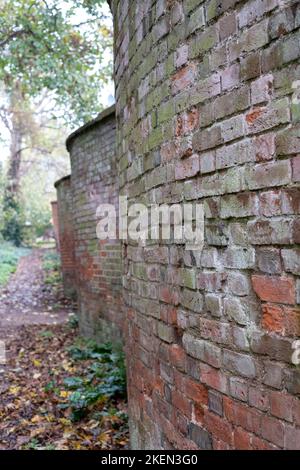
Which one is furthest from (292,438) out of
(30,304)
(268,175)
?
(30,304)

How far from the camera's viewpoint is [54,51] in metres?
9.89

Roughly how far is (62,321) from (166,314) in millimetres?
7596

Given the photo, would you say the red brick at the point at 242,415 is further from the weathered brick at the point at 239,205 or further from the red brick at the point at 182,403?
the weathered brick at the point at 239,205

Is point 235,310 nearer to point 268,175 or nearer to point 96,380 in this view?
point 268,175

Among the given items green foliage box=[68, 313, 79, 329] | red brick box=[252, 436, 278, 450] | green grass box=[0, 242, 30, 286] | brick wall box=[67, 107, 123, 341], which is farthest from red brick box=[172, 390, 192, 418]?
green grass box=[0, 242, 30, 286]

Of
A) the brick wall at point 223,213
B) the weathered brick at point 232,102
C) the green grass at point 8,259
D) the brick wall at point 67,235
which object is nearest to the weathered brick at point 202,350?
the brick wall at point 223,213

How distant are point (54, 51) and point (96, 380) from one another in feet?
23.8

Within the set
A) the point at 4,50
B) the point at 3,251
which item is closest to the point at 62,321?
the point at 4,50

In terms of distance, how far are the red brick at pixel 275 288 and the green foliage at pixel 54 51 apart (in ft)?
29.6

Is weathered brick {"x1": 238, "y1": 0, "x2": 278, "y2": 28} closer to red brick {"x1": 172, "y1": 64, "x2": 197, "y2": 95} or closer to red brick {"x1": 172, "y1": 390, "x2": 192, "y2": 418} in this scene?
red brick {"x1": 172, "y1": 64, "x2": 197, "y2": 95}

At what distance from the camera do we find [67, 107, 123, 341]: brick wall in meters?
6.43

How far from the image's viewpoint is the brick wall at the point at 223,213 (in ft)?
5.33

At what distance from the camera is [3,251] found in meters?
21.0
